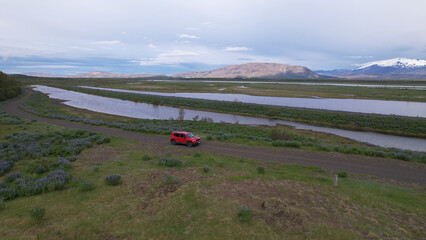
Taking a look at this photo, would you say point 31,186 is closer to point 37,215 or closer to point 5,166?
point 37,215

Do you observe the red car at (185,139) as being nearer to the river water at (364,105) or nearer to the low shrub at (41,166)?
the low shrub at (41,166)

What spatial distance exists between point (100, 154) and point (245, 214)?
14388 millimetres

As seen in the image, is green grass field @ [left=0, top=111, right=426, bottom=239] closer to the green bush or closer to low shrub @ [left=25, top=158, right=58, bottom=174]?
low shrub @ [left=25, top=158, right=58, bottom=174]

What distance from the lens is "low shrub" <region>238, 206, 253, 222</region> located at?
8238 millimetres

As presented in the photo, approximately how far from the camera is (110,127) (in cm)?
3253

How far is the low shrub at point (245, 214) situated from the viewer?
824 centimetres

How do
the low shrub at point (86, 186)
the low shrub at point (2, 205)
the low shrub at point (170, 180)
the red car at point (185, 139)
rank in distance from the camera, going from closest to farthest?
the low shrub at point (2, 205), the low shrub at point (86, 186), the low shrub at point (170, 180), the red car at point (185, 139)

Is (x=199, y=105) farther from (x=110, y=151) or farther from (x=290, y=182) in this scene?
(x=290, y=182)

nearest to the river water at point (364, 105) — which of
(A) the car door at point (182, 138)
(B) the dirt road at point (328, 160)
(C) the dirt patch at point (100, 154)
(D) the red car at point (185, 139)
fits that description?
(B) the dirt road at point (328, 160)

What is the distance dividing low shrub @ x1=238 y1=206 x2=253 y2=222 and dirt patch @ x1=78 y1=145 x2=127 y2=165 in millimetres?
12042

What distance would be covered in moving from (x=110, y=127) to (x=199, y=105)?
41.8 meters

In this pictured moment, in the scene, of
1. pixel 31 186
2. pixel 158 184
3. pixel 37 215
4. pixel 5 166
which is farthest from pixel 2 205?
pixel 158 184

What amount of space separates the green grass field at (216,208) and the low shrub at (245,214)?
0.45ft

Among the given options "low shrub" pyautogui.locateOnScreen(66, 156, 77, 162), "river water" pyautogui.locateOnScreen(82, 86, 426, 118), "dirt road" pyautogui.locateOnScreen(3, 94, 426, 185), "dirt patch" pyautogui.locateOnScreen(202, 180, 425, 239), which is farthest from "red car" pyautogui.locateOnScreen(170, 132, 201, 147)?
"river water" pyautogui.locateOnScreen(82, 86, 426, 118)
